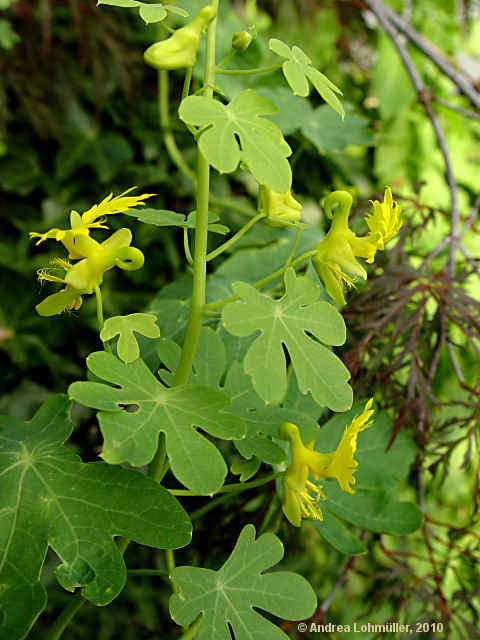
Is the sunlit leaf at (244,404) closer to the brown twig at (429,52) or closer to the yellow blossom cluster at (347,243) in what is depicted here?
the yellow blossom cluster at (347,243)

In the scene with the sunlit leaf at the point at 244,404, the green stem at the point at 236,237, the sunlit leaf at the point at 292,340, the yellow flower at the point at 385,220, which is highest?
the yellow flower at the point at 385,220

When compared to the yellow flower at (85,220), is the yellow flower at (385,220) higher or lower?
higher

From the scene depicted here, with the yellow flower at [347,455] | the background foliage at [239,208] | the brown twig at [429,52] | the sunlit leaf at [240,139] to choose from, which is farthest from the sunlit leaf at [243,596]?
the brown twig at [429,52]

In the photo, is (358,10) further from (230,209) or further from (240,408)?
(240,408)

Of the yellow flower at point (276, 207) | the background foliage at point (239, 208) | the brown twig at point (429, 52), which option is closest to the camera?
the yellow flower at point (276, 207)

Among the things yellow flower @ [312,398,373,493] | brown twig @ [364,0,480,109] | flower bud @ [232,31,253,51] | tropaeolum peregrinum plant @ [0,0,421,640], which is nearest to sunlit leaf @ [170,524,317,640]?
tropaeolum peregrinum plant @ [0,0,421,640]

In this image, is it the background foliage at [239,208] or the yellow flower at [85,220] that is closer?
the yellow flower at [85,220]

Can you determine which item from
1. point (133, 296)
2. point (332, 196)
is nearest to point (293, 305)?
point (332, 196)
